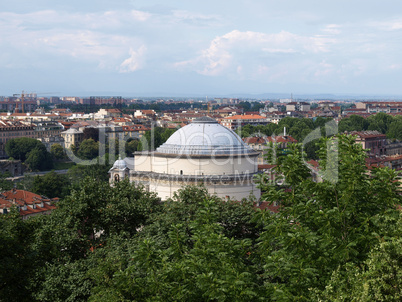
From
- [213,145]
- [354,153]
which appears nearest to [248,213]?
[354,153]

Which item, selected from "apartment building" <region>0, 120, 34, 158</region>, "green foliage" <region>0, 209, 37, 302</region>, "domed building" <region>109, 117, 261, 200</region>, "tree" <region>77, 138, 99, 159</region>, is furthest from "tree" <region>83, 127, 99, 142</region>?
"green foliage" <region>0, 209, 37, 302</region>

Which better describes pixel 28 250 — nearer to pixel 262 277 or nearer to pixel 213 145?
pixel 262 277

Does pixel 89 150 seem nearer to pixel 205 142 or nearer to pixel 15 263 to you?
pixel 205 142

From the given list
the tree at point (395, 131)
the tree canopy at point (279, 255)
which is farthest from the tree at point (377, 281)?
the tree at point (395, 131)

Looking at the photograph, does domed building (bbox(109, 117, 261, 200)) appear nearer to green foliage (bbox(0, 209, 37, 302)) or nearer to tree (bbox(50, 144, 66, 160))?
green foliage (bbox(0, 209, 37, 302))

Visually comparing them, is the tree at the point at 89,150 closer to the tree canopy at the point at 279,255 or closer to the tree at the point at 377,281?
the tree canopy at the point at 279,255

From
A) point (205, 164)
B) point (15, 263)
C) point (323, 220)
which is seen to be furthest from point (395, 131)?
point (15, 263)

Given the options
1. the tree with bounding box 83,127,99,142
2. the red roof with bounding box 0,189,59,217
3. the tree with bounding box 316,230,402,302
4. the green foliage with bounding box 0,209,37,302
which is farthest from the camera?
the tree with bounding box 83,127,99,142

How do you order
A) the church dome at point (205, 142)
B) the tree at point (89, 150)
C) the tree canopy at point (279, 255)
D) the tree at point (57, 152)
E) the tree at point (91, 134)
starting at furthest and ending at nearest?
the tree at point (91, 134) → the tree at point (57, 152) → the tree at point (89, 150) → the church dome at point (205, 142) → the tree canopy at point (279, 255)

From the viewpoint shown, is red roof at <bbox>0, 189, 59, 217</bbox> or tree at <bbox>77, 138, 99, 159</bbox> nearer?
red roof at <bbox>0, 189, 59, 217</bbox>
